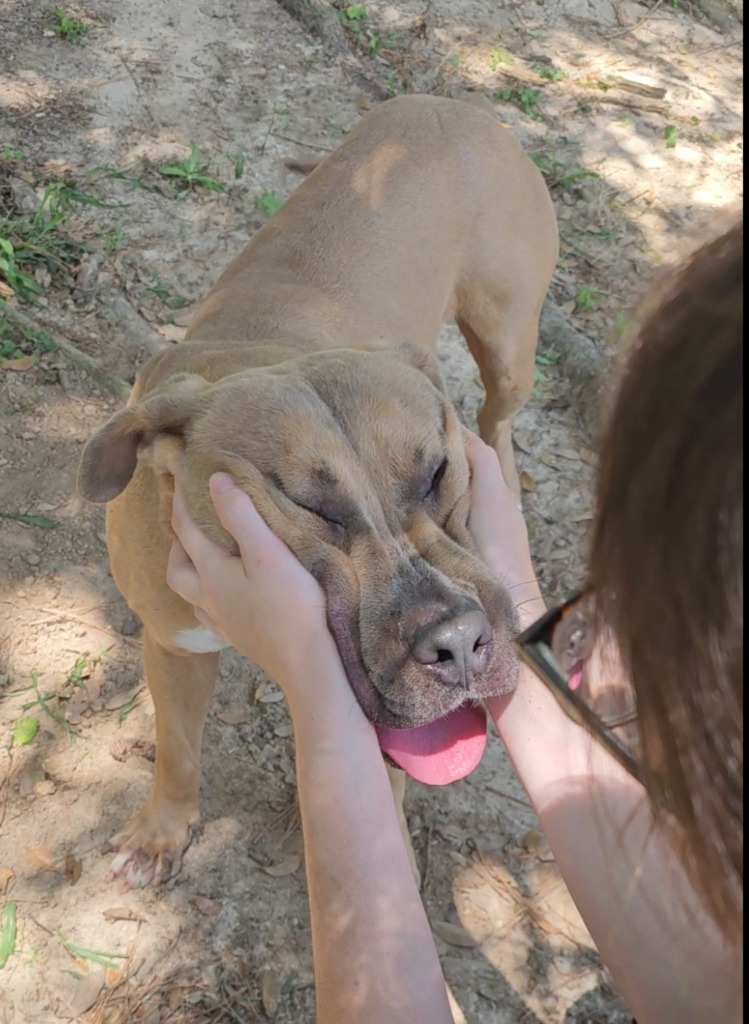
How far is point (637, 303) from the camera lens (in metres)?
1.46

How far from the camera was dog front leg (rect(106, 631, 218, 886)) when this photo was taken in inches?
121

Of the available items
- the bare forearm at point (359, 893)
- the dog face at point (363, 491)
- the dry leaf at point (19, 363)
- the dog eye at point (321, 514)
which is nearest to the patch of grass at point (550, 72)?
Answer: the dry leaf at point (19, 363)

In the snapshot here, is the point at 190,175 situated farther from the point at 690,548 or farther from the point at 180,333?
the point at 690,548

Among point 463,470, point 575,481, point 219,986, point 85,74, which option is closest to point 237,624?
point 463,470

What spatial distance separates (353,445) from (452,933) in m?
1.92

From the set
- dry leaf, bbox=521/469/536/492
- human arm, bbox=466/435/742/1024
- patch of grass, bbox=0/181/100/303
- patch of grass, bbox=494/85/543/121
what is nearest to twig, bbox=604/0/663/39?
patch of grass, bbox=494/85/543/121

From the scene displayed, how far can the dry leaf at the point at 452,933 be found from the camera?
329cm

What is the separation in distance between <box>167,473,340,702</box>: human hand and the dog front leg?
2.35 ft

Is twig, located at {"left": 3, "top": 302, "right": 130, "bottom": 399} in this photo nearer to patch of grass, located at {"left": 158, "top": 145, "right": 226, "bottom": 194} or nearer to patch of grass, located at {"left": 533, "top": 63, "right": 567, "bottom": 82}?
patch of grass, located at {"left": 158, "top": 145, "right": 226, "bottom": 194}

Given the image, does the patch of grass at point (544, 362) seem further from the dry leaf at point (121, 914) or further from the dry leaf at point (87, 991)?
the dry leaf at point (87, 991)

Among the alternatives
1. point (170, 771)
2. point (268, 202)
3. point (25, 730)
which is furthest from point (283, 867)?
point (268, 202)

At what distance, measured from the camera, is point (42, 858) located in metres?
3.21

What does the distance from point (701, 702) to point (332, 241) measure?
9.73 ft

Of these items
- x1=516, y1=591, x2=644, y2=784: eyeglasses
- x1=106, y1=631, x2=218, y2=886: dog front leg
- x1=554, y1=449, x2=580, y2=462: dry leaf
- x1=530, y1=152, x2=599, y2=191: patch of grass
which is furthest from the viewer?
x1=530, y1=152, x2=599, y2=191: patch of grass
